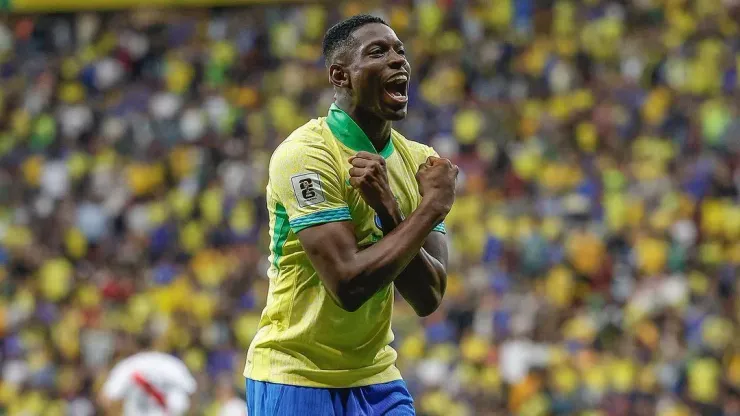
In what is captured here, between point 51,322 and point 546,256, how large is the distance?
5.56m

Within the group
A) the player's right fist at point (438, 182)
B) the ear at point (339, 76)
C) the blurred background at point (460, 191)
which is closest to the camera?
the player's right fist at point (438, 182)

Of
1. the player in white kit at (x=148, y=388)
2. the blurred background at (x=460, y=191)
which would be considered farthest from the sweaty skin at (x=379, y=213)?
the blurred background at (x=460, y=191)

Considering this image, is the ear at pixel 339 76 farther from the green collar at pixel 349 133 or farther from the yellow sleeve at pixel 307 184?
the yellow sleeve at pixel 307 184

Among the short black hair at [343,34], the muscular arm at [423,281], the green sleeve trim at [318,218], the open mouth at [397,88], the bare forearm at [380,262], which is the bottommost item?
the muscular arm at [423,281]

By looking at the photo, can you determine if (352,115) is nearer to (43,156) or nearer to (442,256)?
(442,256)

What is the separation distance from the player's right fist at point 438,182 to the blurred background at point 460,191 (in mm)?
6657

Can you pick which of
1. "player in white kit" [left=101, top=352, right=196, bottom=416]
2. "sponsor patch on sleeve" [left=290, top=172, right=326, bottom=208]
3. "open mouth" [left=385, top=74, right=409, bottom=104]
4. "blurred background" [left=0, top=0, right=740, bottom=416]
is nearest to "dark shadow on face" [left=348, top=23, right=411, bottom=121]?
"open mouth" [left=385, top=74, right=409, bottom=104]

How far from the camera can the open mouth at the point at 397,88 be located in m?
4.37

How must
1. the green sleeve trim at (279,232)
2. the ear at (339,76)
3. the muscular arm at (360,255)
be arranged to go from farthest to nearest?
the ear at (339,76) < the green sleeve trim at (279,232) < the muscular arm at (360,255)

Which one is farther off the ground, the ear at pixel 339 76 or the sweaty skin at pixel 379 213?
the ear at pixel 339 76

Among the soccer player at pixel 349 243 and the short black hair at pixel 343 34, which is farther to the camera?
the short black hair at pixel 343 34

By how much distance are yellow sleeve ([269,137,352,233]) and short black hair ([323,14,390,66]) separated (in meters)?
0.37

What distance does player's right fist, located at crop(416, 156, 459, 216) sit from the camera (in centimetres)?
421

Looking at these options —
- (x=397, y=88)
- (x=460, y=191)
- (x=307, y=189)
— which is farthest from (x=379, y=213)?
(x=460, y=191)
